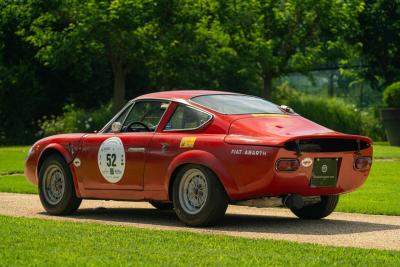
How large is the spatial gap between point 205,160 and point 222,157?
8.1 inches

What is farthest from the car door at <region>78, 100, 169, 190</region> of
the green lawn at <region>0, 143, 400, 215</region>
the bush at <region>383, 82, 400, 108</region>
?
the bush at <region>383, 82, 400, 108</region>

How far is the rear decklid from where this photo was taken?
988cm

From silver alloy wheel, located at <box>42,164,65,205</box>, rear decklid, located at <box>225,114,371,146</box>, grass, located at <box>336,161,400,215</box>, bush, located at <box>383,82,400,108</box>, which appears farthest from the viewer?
bush, located at <box>383,82,400,108</box>

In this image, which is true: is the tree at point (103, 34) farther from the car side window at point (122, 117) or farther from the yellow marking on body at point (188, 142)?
the yellow marking on body at point (188, 142)

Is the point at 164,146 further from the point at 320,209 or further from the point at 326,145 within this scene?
the point at 320,209

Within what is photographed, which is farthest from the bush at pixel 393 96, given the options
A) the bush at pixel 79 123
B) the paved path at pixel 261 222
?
the paved path at pixel 261 222

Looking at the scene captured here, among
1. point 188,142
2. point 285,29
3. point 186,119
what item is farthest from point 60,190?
point 285,29

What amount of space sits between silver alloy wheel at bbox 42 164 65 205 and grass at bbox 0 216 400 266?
2.44 metres

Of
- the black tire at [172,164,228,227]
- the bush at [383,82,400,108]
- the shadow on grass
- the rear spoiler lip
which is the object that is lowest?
the bush at [383,82,400,108]

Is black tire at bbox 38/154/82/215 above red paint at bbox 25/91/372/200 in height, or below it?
below

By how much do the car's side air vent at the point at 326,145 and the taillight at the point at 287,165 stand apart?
130 mm

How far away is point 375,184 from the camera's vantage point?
15719 mm

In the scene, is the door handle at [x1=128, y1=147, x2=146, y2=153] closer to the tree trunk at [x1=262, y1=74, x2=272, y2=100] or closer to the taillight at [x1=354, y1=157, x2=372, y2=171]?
the taillight at [x1=354, y1=157, x2=372, y2=171]

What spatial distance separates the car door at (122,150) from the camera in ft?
36.3
